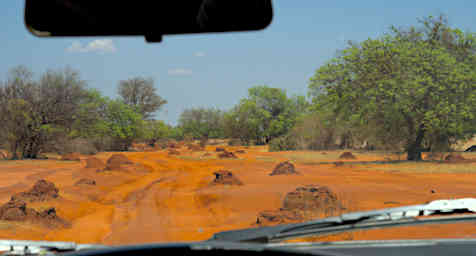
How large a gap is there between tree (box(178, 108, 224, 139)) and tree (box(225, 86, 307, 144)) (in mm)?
13198

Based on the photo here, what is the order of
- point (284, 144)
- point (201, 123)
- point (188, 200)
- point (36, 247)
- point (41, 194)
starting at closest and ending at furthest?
point (36, 247), point (41, 194), point (188, 200), point (284, 144), point (201, 123)

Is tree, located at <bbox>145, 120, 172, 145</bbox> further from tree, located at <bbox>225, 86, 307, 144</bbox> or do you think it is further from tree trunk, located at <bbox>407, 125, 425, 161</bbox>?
tree trunk, located at <bbox>407, 125, 425, 161</bbox>

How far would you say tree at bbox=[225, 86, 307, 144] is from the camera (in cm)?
5500

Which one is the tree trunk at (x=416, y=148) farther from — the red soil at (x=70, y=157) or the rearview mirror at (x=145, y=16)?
the rearview mirror at (x=145, y=16)

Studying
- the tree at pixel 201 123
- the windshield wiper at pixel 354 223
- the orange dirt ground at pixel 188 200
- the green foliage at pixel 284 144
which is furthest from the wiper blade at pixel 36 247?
the tree at pixel 201 123

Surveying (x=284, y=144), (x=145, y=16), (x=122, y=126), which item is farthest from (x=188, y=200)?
(x=122, y=126)

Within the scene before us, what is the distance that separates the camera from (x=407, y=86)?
Result: 22.3m

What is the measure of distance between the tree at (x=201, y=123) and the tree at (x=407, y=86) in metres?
46.2

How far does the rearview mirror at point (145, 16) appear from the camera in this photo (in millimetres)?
1837

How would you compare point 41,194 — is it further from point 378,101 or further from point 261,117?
point 261,117

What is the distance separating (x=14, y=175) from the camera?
19297 millimetres

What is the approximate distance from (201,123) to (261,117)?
19.0 metres

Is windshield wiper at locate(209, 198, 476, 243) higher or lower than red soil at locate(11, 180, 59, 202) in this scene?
higher

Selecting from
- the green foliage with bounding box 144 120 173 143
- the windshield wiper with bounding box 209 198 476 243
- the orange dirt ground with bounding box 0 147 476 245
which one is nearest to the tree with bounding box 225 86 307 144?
the green foliage with bounding box 144 120 173 143
